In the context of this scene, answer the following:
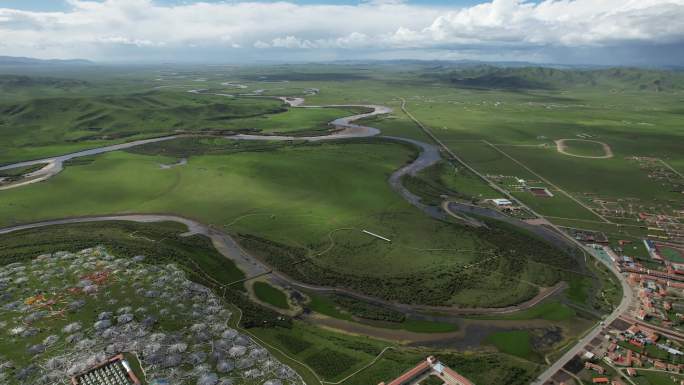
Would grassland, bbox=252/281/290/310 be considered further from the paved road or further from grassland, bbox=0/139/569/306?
the paved road

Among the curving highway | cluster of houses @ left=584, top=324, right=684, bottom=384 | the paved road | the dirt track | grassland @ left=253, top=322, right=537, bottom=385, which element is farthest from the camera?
the dirt track

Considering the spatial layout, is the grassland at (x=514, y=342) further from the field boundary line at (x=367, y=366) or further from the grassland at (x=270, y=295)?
the grassland at (x=270, y=295)

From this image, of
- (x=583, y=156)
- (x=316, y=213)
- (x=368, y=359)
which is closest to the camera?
(x=368, y=359)

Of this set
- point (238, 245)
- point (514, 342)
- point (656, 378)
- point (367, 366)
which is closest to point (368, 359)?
point (367, 366)

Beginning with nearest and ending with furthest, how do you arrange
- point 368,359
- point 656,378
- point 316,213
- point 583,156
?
point 656,378, point 368,359, point 316,213, point 583,156

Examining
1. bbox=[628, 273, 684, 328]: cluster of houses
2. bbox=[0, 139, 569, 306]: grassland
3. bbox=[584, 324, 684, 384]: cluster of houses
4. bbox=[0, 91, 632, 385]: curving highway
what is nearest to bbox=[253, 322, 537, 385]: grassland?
bbox=[0, 91, 632, 385]: curving highway

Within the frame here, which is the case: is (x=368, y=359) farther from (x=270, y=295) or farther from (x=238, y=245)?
(x=238, y=245)

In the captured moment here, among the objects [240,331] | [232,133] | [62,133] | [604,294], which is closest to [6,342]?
[240,331]

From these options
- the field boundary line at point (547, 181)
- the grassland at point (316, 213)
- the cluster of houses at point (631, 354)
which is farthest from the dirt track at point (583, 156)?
the cluster of houses at point (631, 354)

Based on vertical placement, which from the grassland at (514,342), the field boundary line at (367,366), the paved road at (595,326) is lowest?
the grassland at (514,342)

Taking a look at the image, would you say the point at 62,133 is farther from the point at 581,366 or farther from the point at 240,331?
the point at 581,366

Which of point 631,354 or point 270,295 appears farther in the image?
point 270,295
